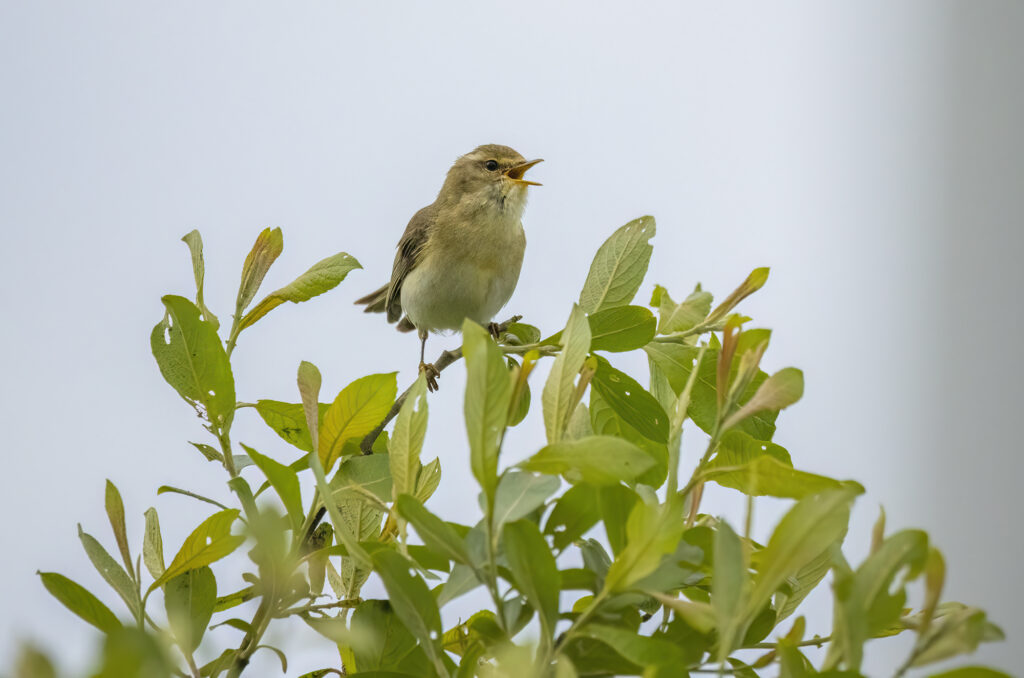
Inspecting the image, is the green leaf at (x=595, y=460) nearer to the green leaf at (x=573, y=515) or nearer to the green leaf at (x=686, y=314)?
the green leaf at (x=573, y=515)

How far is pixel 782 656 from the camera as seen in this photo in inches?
13.4

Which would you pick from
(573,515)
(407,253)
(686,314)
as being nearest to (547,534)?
(573,515)

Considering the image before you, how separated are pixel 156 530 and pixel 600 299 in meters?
0.28

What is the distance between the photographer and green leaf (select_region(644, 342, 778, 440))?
502mm

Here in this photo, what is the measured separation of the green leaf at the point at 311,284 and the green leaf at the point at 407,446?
15 centimetres

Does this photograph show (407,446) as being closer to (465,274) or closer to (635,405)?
(635,405)

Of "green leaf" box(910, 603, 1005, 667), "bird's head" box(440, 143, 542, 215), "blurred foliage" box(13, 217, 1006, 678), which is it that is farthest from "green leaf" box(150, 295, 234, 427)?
"bird's head" box(440, 143, 542, 215)

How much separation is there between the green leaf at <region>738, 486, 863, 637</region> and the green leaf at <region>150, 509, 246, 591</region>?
23 cm

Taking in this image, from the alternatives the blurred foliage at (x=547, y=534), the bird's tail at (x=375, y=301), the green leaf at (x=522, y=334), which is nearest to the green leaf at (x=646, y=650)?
the blurred foliage at (x=547, y=534)

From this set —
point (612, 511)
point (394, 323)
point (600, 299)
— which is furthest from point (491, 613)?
point (394, 323)

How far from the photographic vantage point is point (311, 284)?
1.85 feet

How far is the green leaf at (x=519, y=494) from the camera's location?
1.23 ft

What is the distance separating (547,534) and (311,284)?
0.76 feet

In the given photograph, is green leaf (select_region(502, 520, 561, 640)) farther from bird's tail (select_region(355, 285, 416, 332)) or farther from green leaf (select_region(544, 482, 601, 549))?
bird's tail (select_region(355, 285, 416, 332))
